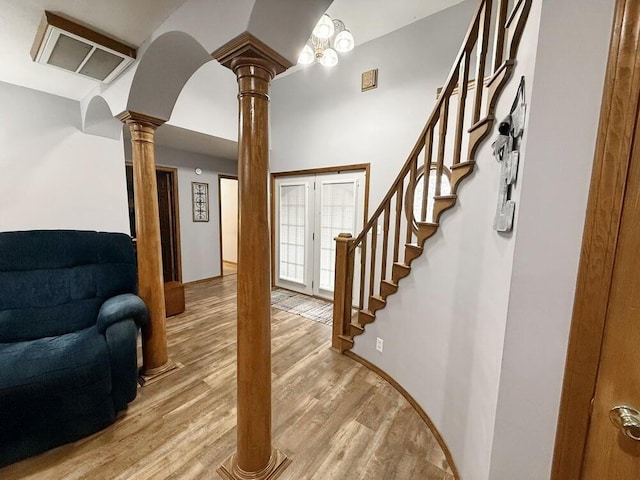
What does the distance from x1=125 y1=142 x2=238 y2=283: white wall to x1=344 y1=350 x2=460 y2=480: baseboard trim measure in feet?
10.8

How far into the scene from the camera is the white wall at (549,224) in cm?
68

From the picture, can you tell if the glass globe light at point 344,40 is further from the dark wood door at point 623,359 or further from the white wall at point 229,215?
the white wall at point 229,215

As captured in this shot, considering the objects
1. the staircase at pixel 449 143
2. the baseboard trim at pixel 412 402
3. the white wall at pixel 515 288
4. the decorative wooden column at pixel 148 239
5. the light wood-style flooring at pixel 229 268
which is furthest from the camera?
the light wood-style flooring at pixel 229 268

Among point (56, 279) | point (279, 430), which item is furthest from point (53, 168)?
point (279, 430)

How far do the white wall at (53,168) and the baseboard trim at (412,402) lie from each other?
9.93 feet

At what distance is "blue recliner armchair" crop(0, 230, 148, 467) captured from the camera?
136 cm

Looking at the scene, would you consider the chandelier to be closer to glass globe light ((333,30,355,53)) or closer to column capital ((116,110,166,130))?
glass globe light ((333,30,355,53))

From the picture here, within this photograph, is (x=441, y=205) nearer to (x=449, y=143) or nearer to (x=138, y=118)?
(x=449, y=143)

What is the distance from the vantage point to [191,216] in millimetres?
4445

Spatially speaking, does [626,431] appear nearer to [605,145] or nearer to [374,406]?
[605,145]

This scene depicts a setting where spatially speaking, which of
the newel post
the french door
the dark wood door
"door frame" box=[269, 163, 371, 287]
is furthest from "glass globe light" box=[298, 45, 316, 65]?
the dark wood door

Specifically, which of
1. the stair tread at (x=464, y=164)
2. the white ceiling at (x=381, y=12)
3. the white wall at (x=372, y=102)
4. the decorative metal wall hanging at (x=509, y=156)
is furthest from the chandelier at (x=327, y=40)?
the decorative metal wall hanging at (x=509, y=156)

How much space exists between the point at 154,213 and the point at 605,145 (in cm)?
243

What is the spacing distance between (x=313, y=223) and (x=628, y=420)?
353cm
